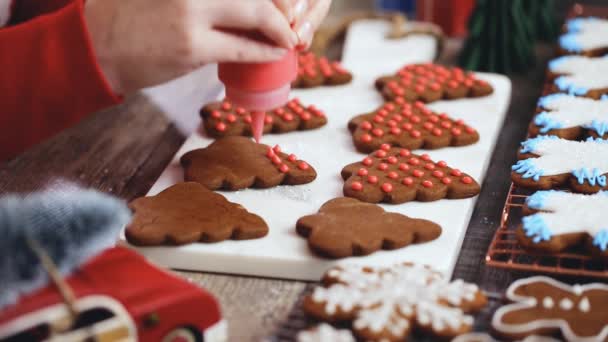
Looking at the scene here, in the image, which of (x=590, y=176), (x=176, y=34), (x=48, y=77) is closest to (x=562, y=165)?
(x=590, y=176)

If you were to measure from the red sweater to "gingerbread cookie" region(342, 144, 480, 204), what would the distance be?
338mm

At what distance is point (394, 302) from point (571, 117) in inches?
21.3

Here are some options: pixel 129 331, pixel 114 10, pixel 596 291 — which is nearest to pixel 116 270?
pixel 129 331

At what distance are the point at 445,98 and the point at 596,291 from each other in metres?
0.57

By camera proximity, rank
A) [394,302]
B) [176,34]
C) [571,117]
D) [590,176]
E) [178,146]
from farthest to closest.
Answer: [178,146] < [571,117] < [590,176] < [176,34] < [394,302]

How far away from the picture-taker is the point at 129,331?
662 millimetres

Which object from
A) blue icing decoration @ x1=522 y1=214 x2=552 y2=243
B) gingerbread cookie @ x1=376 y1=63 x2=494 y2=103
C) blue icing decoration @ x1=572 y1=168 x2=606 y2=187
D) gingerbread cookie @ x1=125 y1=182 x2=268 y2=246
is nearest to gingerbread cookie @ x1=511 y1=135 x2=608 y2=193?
blue icing decoration @ x1=572 y1=168 x2=606 y2=187

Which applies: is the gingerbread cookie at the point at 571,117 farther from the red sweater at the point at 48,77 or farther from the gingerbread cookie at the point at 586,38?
the red sweater at the point at 48,77

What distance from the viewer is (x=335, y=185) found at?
3.46ft

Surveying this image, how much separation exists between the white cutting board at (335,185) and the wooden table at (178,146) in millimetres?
23

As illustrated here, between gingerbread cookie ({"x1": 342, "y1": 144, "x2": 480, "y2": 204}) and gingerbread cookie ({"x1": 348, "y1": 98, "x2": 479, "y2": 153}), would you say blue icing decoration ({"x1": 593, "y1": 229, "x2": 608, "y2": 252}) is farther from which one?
gingerbread cookie ({"x1": 348, "y1": 98, "x2": 479, "y2": 153})

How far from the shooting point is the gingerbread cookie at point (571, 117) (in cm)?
112

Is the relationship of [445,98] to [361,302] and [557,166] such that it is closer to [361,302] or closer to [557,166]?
[557,166]

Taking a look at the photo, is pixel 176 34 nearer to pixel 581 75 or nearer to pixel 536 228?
pixel 536 228
